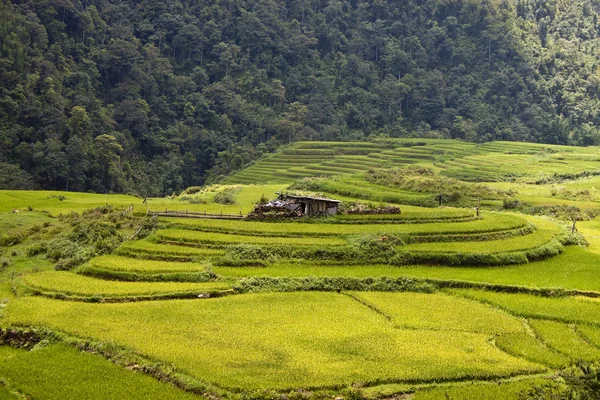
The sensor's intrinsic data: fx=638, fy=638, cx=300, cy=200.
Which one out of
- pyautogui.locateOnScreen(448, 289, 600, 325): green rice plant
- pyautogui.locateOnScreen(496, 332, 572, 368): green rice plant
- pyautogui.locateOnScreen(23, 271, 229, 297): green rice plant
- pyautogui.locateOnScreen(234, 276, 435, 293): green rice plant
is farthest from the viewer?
pyautogui.locateOnScreen(234, 276, 435, 293): green rice plant

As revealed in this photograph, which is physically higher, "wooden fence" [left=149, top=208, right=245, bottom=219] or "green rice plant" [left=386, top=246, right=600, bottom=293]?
"wooden fence" [left=149, top=208, right=245, bottom=219]

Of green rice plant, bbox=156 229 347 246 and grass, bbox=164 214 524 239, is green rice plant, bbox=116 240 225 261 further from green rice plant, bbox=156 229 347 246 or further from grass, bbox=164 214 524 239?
grass, bbox=164 214 524 239

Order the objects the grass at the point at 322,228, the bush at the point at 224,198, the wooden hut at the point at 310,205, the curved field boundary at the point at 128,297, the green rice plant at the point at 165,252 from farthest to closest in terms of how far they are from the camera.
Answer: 1. the bush at the point at 224,198
2. the wooden hut at the point at 310,205
3. the grass at the point at 322,228
4. the green rice plant at the point at 165,252
5. the curved field boundary at the point at 128,297

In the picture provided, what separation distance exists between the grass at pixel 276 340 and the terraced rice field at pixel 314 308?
61 millimetres

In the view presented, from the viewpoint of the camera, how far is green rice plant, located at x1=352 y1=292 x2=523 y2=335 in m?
19.8

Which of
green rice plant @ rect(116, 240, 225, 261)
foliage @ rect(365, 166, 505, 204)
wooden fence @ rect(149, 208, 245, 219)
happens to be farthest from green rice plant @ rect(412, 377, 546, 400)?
foliage @ rect(365, 166, 505, 204)

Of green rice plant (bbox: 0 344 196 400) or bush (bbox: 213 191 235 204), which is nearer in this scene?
green rice plant (bbox: 0 344 196 400)

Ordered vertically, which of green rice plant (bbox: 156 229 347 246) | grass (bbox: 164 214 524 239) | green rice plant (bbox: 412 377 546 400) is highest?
grass (bbox: 164 214 524 239)

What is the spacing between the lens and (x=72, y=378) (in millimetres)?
15547

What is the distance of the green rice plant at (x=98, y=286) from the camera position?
71.2 ft

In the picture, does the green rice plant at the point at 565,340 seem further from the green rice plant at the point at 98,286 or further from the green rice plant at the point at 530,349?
the green rice plant at the point at 98,286

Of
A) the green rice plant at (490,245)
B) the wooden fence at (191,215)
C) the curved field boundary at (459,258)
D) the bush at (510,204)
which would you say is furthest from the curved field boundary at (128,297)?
the bush at (510,204)

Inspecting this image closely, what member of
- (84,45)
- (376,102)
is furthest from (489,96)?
(84,45)

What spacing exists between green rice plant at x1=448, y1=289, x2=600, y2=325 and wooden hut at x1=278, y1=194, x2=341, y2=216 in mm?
10272
